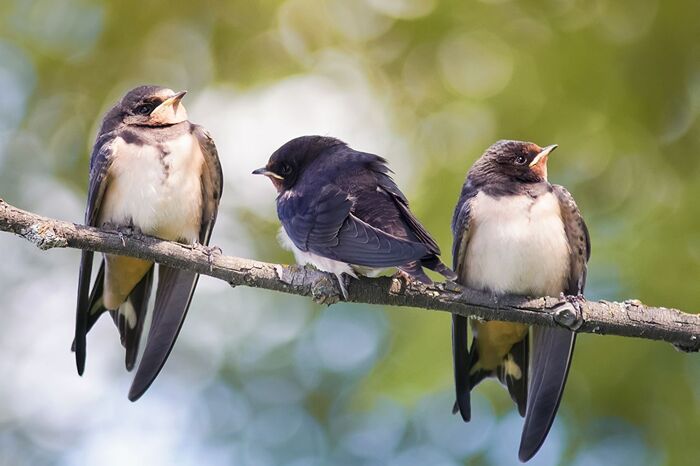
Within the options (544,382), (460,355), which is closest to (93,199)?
(460,355)

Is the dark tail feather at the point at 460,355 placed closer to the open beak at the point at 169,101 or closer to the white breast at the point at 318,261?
the white breast at the point at 318,261

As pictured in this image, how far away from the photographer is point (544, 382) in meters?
4.67

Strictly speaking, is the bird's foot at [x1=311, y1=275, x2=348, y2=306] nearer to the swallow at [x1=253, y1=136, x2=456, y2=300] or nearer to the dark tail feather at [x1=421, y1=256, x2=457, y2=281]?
the swallow at [x1=253, y1=136, x2=456, y2=300]

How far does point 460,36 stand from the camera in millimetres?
8375

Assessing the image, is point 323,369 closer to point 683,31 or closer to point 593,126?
point 593,126

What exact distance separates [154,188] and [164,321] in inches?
24.5

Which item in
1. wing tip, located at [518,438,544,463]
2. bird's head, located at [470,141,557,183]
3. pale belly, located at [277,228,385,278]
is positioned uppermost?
bird's head, located at [470,141,557,183]

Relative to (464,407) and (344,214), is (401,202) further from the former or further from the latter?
(464,407)

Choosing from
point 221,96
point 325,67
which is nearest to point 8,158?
point 221,96

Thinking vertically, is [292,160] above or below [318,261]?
above

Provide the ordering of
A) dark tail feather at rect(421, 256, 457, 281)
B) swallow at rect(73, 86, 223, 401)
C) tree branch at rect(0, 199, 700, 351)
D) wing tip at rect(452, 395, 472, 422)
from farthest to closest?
swallow at rect(73, 86, 223, 401)
wing tip at rect(452, 395, 472, 422)
tree branch at rect(0, 199, 700, 351)
dark tail feather at rect(421, 256, 457, 281)

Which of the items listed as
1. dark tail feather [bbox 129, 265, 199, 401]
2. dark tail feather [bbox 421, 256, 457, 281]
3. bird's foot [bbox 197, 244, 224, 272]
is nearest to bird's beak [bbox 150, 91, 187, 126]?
dark tail feather [bbox 129, 265, 199, 401]

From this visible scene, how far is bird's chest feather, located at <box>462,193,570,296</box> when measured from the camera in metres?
4.64

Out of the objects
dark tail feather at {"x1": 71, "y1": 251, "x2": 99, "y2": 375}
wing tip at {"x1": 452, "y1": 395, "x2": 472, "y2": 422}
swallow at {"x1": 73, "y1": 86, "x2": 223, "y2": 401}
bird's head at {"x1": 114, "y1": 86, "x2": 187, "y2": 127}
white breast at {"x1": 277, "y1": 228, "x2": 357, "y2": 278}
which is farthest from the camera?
bird's head at {"x1": 114, "y1": 86, "x2": 187, "y2": 127}
